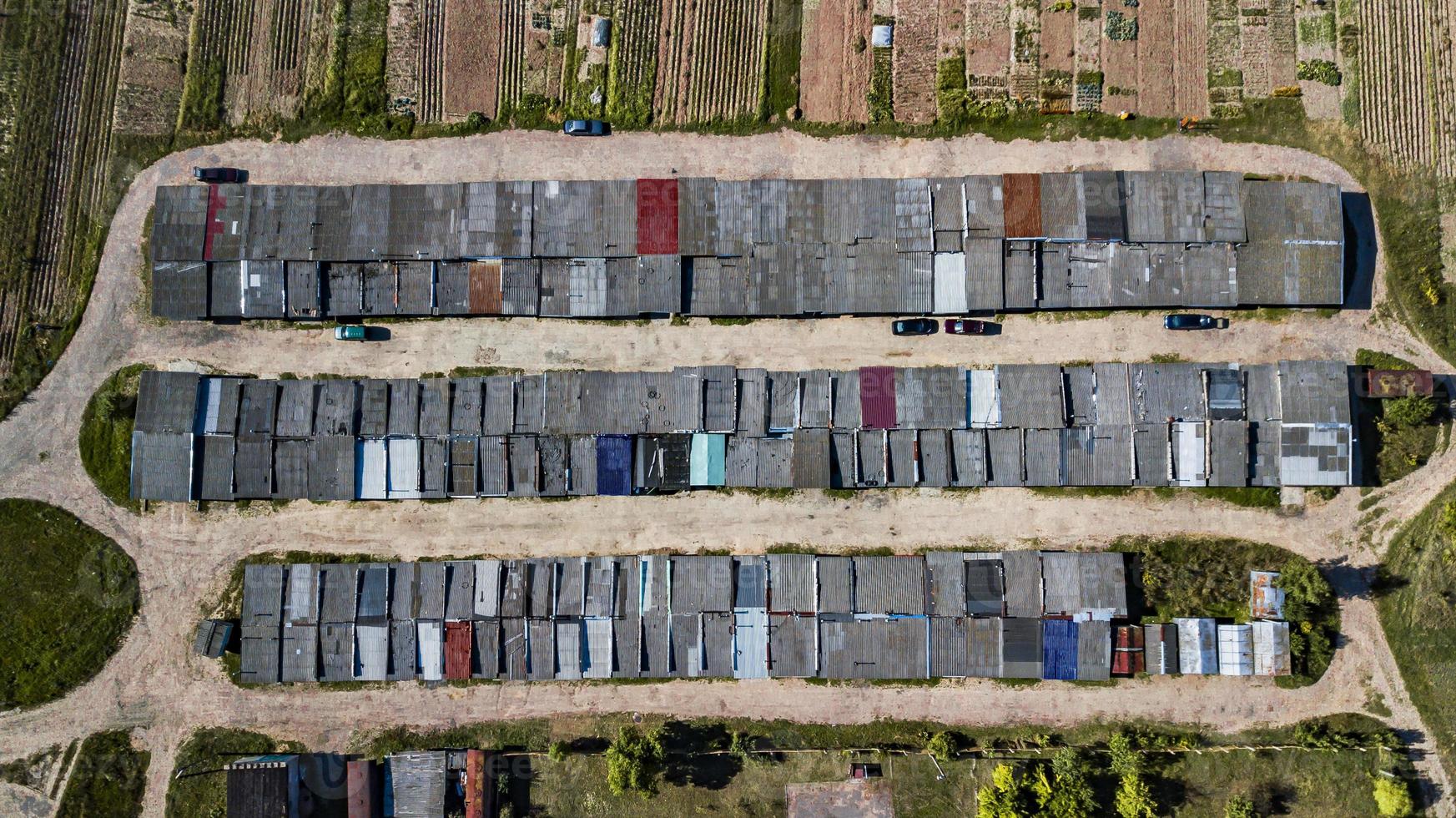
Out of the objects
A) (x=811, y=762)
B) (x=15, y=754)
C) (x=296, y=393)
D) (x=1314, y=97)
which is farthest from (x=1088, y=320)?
(x=15, y=754)

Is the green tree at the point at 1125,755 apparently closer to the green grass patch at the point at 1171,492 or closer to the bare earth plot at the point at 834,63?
the green grass patch at the point at 1171,492

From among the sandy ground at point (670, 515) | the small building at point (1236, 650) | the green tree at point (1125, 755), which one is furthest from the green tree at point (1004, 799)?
the small building at point (1236, 650)

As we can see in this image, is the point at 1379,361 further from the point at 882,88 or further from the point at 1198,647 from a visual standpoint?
the point at 882,88

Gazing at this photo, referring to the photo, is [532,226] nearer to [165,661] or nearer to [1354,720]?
[165,661]

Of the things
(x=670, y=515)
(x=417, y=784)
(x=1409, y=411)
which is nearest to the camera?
(x=1409, y=411)

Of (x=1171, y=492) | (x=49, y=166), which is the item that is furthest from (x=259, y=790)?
(x=1171, y=492)
